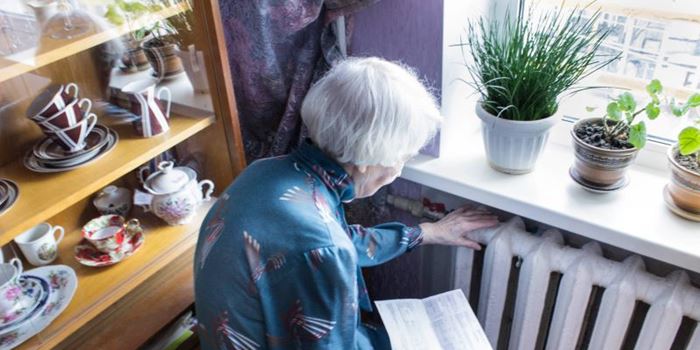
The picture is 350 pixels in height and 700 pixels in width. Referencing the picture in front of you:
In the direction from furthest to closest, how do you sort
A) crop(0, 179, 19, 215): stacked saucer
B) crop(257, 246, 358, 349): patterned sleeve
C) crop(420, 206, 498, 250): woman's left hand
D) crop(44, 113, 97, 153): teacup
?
crop(420, 206, 498, 250): woman's left hand → crop(44, 113, 97, 153): teacup → crop(0, 179, 19, 215): stacked saucer → crop(257, 246, 358, 349): patterned sleeve

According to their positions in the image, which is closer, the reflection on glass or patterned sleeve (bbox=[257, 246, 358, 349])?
patterned sleeve (bbox=[257, 246, 358, 349])

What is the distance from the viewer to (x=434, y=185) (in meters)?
1.40

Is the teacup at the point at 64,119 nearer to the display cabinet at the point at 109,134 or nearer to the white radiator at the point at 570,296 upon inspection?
the display cabinet at the point at 109,134

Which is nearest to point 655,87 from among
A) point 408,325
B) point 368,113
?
point 368,113

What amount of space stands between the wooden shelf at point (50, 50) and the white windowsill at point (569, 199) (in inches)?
27.5

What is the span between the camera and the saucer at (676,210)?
1161 millimetres

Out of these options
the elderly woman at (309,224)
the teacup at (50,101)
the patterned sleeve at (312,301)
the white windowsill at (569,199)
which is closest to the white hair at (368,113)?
the elderly woman at (309,224)

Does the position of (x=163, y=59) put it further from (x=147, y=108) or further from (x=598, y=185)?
(x=598, y=185)

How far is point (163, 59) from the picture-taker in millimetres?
1328

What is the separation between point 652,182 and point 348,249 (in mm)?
725

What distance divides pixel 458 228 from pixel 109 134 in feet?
2.59

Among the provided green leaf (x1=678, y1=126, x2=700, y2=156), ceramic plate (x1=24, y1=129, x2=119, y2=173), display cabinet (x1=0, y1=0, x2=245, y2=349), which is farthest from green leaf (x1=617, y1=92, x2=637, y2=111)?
ceramic plate (x1=24, y1=129, x2=119, y2=173)

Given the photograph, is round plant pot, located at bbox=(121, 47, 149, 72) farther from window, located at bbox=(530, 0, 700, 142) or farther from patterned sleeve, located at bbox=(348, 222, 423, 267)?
window, located at bbox=(530, 0, 700, 142)

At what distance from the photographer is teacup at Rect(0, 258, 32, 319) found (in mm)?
1130
